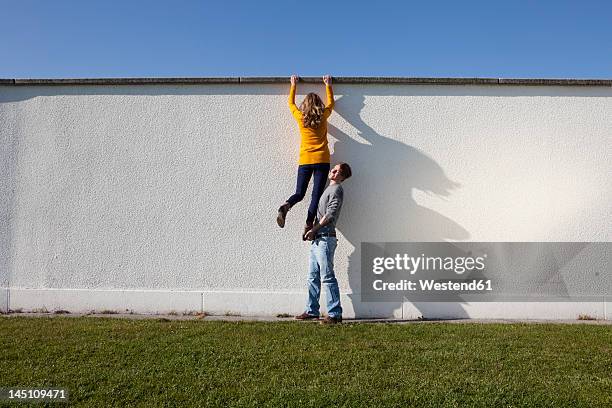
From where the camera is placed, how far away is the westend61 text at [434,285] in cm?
539

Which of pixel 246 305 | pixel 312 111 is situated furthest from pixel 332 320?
pixel 312 111

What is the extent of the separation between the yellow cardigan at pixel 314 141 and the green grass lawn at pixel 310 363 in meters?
1.80

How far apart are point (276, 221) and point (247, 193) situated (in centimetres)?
48

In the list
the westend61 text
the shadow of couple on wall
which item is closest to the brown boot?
the shadow of couple on wall

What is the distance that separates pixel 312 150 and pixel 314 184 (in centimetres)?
38

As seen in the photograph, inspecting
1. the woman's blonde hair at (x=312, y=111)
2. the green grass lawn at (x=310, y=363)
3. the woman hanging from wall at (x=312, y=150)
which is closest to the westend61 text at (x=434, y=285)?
the green grass lawn at (x=310, y=363)

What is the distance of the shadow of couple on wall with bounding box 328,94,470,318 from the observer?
541 centimetres

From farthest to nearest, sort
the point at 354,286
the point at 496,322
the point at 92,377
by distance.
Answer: the point at 354,286 < the point at 496,322 < the point at 92,377

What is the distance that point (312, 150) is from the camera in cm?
521

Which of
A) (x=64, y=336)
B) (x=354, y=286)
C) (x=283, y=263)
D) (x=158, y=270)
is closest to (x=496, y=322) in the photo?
(x=354, y=286)

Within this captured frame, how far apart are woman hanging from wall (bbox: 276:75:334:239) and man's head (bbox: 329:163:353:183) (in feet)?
0.51

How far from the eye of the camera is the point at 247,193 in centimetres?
550

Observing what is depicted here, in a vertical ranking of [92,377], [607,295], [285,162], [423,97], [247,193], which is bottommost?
[92,377]

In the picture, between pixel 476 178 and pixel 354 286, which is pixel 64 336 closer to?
pixel 354 286
